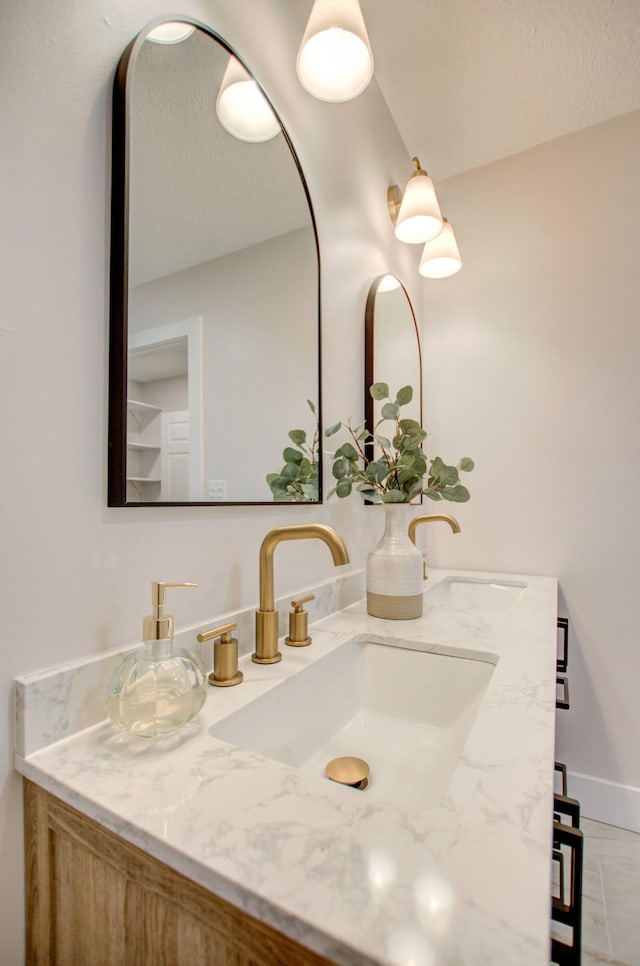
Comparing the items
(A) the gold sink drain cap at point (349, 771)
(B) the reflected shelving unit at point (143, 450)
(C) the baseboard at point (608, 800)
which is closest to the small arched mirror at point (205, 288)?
(B) the reflected shelving unit at point (143, 450)

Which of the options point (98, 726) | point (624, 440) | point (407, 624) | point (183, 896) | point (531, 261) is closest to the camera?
point (183, 896)

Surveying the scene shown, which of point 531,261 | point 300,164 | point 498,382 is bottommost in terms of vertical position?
point 498,382

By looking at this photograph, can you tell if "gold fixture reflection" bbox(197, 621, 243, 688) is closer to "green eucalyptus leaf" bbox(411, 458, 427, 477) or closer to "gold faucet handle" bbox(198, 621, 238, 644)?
"gold faucet handle" bbox(198, 621, 238, 644)

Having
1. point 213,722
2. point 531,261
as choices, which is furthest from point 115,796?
point 531,261

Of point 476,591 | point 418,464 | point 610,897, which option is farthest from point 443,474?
point 610,897

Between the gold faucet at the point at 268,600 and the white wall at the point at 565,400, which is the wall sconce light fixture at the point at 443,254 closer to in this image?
the white wall at the point at 565,400

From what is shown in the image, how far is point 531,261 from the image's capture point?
1756 mm

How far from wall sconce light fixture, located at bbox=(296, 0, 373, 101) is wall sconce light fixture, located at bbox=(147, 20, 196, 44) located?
28 centimetres

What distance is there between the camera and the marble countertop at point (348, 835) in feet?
0.90

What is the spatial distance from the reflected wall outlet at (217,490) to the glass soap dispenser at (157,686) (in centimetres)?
22

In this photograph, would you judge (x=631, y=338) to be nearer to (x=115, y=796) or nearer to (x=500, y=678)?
(x=500, y=678)

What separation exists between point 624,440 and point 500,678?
129cm

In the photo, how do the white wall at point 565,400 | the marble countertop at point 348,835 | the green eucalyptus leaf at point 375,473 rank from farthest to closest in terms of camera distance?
the white wall at point 565,400, the green eucalyptus leaf at point 375,473, the marble countertop at point 348,835

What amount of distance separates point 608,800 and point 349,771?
1416mm
